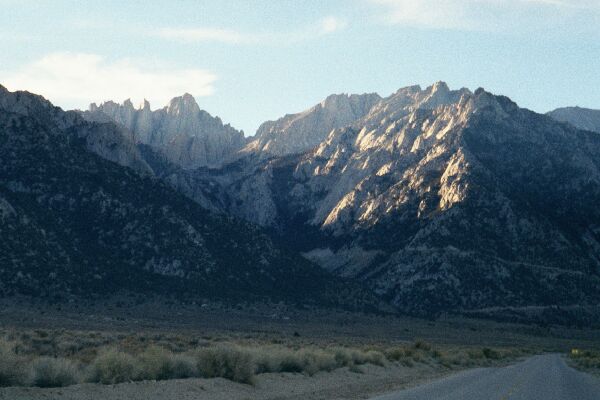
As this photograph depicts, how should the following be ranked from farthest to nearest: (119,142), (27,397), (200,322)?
(119,142) < (200,322) < (27,397)

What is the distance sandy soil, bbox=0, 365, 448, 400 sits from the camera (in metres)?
20.1

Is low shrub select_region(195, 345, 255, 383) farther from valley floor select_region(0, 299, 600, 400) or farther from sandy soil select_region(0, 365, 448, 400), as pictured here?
sandy soil select_region(0, 365, 448, 400)

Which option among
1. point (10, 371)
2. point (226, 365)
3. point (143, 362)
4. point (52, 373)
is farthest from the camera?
point (226, 365)

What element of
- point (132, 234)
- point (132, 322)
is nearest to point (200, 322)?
point (132, 322)

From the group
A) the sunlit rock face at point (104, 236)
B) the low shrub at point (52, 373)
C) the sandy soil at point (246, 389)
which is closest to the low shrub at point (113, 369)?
the sandy soil at point (246, 389)

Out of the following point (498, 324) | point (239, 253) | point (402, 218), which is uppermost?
point (402, 218)

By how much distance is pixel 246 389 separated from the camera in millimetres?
26484

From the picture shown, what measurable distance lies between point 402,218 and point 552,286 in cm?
4834

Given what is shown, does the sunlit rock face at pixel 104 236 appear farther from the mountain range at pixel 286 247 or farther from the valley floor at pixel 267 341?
the valley floor at pixel 267 341

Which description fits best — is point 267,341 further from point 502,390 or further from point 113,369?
point 113,369

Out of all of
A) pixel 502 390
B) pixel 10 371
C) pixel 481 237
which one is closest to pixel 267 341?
pixel 502 390

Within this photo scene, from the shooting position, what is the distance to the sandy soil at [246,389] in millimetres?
20141

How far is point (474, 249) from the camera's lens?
158m

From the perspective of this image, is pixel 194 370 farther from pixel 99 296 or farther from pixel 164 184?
pixel 164 184
